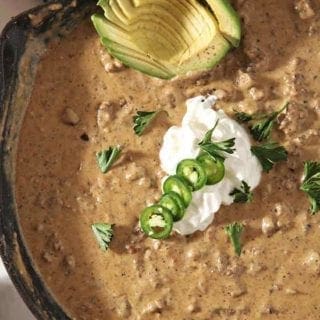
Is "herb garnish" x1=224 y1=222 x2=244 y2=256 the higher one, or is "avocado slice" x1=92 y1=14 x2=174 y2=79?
"avocado slice" x1=92 y1=14 x2=174 y2=79

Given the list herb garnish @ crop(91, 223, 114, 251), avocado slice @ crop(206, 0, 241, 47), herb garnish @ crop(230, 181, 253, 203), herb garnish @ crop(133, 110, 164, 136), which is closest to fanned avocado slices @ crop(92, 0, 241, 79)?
avocado slice @ crop(206, 0, 241, 47)

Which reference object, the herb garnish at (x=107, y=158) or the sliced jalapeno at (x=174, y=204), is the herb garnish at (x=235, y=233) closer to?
the sliced jalapeno at (x=174, y=204)

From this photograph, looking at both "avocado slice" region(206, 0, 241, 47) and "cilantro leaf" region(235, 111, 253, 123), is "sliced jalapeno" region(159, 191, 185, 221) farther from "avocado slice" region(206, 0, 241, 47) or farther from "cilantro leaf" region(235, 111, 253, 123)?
"avocado slice" region(206, 0, 241, 47)

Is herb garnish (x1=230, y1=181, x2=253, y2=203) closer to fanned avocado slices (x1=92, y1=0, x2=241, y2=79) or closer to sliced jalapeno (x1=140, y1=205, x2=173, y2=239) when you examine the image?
sliced jalapeno (x1=140, y1=205, x2=173, y2=239)

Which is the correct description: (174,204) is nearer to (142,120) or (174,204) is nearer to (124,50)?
(142,120)

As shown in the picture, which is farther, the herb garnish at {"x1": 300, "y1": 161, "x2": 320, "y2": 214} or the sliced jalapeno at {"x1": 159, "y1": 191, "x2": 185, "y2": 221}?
the herb garnish at {"x1": 300, "y1": 161, "x2": 320, "y2": 214}

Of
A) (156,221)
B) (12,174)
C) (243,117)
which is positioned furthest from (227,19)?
(12,174)

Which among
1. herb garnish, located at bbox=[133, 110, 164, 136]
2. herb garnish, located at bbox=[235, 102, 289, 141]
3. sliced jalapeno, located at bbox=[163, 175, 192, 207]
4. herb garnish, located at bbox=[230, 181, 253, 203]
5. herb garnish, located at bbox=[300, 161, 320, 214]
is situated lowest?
herb garnish, located at bbox=[300, 161, 320, 214]
